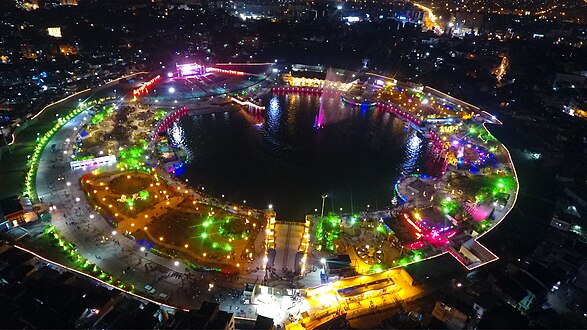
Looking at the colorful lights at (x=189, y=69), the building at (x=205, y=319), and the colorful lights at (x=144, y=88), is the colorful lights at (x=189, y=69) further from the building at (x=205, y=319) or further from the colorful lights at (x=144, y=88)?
the building at (x=205, y=319)

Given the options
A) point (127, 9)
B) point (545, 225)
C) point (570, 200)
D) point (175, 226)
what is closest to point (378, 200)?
point (545, 225)

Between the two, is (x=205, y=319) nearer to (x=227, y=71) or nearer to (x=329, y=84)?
(x=329, y=84)

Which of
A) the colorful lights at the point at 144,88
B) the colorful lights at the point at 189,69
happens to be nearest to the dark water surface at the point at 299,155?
the colorful lights at the point at 144,88

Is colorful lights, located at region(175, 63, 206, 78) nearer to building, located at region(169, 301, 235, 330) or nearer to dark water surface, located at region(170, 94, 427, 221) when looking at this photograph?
dark water surface, located at region(170, 94, 427, 221)

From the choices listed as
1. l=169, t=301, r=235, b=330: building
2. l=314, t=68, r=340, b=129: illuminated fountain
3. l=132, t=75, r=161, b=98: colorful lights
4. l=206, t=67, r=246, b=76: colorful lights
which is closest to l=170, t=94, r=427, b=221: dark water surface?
l=314, t=68, r=340, b=129: illuminated fountain

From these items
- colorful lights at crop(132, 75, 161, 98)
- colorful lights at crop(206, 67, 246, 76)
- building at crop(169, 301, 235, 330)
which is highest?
colorful lights at crop(206, 67, 246, 76)

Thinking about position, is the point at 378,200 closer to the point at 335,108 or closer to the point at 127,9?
the point at 335,108

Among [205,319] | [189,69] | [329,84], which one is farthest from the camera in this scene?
[329,84]

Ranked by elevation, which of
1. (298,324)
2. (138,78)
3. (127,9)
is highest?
(127,9)

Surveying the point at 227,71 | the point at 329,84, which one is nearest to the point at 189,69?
the point at 227,71
